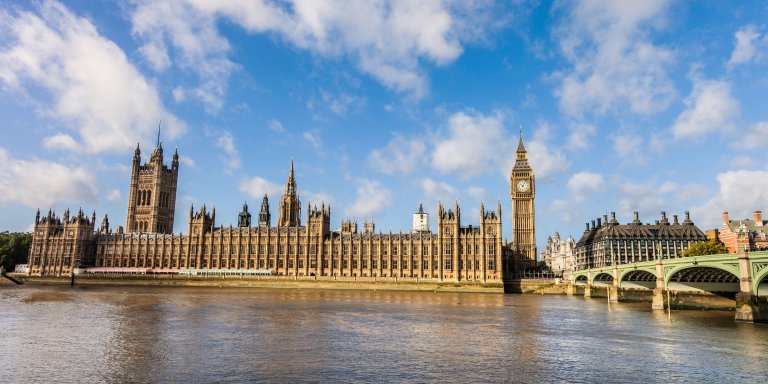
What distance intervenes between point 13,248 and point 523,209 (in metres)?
153

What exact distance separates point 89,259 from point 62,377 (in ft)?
474

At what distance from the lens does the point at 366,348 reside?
34688 mm

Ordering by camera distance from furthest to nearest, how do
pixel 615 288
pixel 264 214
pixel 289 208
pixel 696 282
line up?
1. pixel 264 214
2. pixel 289 208
3. pixel 615 288
4. pixel 696 282

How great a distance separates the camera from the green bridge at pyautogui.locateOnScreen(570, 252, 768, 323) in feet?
166

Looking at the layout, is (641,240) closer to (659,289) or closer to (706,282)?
(706,282)

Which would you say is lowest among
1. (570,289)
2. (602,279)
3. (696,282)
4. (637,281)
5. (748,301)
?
(570,289)

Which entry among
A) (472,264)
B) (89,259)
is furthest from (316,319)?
(89,259)

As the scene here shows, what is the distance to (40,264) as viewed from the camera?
14625cm

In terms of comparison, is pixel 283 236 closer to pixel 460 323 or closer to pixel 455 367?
pixel 460 323

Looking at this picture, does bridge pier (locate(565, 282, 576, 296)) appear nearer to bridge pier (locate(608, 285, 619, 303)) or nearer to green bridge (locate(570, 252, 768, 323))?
green bridge (locate(570, 252, 768, 323))

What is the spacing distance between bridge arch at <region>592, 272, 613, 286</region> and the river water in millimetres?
47295

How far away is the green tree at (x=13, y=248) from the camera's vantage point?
150 m

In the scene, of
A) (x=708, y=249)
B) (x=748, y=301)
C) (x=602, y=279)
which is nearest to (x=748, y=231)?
(x=708, y=249)

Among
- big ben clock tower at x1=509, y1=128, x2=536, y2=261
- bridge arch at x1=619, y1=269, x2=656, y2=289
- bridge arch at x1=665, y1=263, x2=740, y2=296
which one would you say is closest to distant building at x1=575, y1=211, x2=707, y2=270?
big ben clock tower at x1=509, y1=128, x2=536, y2=261
